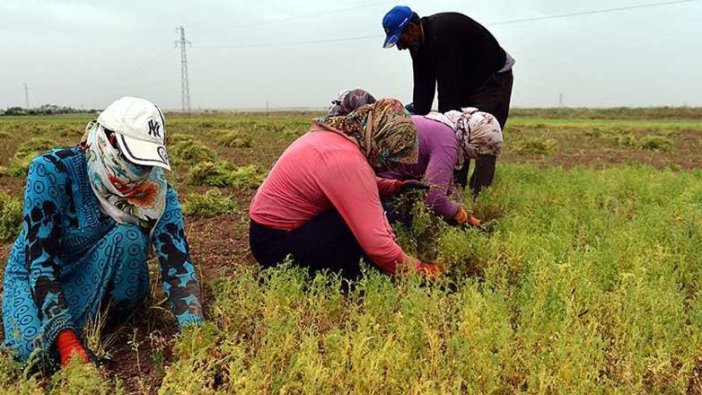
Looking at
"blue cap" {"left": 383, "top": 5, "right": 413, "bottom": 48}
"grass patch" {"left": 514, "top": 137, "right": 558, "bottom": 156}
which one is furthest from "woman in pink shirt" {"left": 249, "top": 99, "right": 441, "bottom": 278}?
"grass patch" {"left": 514, "top": 137, "right": 558, "bottom": 156}

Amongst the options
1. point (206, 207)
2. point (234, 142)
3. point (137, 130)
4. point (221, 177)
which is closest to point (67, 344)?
point (137, 130)

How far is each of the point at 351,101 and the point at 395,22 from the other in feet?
2.39

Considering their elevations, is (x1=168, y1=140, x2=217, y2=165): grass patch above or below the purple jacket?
below

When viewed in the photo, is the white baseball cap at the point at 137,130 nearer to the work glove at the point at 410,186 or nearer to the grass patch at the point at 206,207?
the work glove at the point at 410,186

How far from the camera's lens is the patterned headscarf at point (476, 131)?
3.96 meters

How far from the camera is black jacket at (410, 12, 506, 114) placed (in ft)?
15.1

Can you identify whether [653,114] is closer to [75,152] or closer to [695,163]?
[695,163]

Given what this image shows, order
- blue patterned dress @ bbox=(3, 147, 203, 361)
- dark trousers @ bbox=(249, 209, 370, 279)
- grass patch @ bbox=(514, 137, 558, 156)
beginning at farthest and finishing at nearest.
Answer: grass patch @ bbox=(514, 137, 558, 156) < dark trousers @ bbox=(249, 209, 370, 279) < blue patterned dress @ bbox=(3, 147, 203, 361)

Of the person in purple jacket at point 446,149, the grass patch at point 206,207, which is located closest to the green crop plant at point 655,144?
the person in purple jacket at point 446,149

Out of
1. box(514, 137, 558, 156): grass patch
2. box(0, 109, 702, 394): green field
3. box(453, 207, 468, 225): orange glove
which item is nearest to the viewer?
box(0, 109, 702, 394): green field

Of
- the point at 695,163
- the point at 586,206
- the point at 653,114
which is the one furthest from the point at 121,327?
the point at 653,114

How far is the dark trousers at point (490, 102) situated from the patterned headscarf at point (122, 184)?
3230 millimetres

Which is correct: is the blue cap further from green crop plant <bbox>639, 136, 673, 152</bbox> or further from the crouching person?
green crop plant <bbox>639, 136, 673, 152</bbox>

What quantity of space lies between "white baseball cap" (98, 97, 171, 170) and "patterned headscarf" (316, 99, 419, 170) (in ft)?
3.25
